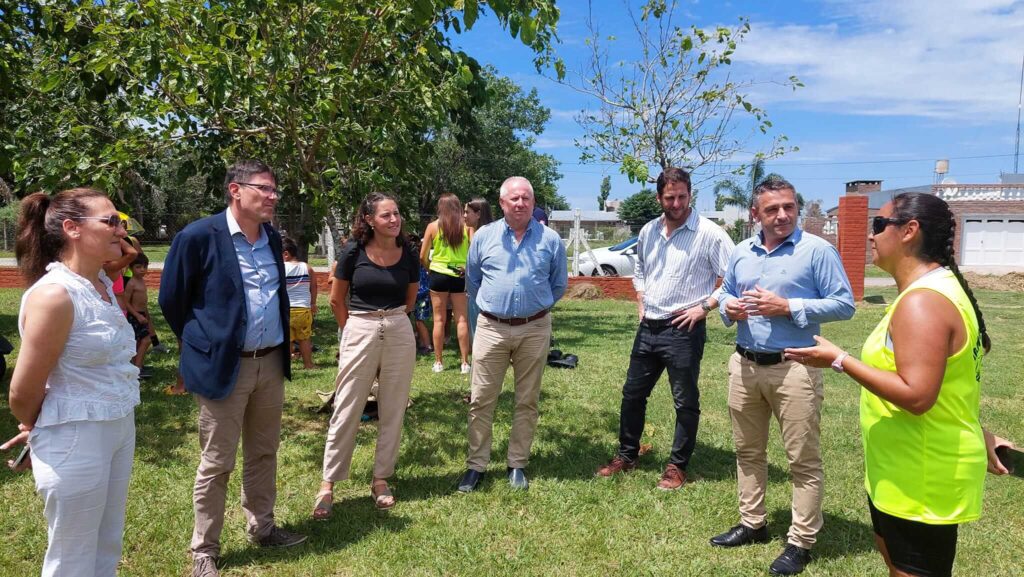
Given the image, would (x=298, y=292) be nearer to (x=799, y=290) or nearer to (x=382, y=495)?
(x=382, y=495)

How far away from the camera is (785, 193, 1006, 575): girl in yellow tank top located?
2055mm

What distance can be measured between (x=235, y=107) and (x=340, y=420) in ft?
11.2

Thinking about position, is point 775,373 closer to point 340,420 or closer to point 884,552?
point 884,552

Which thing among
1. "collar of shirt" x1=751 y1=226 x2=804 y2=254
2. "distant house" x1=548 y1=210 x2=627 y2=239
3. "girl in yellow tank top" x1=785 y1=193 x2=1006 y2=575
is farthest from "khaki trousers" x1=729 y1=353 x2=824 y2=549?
"distant house" x1=548 y1=210 x2=627 y2=239

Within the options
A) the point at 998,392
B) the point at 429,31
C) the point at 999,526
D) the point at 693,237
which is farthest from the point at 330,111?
the point at 998,392

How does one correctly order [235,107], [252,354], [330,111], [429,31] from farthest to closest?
1. [235,107]
2. [429,31]
3. [330,111]
4. [252,354]

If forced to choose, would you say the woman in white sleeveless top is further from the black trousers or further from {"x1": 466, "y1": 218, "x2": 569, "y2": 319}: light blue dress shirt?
the black trousers

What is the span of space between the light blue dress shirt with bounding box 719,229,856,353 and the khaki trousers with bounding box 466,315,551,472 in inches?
50.8

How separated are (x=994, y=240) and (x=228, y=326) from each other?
118 ft

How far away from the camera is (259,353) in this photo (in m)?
3.29

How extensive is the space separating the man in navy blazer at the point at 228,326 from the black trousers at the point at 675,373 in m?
2.30

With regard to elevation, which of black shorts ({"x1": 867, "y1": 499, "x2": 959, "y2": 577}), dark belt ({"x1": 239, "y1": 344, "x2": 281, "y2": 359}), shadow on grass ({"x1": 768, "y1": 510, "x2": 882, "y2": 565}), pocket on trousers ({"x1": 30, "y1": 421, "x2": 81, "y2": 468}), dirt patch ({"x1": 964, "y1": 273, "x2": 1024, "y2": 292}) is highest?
dark belt ({"x1": 239, "y1": 344, "x2": 281, "y2": 359})

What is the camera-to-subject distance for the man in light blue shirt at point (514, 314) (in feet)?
13.6

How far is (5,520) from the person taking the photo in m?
3.70
